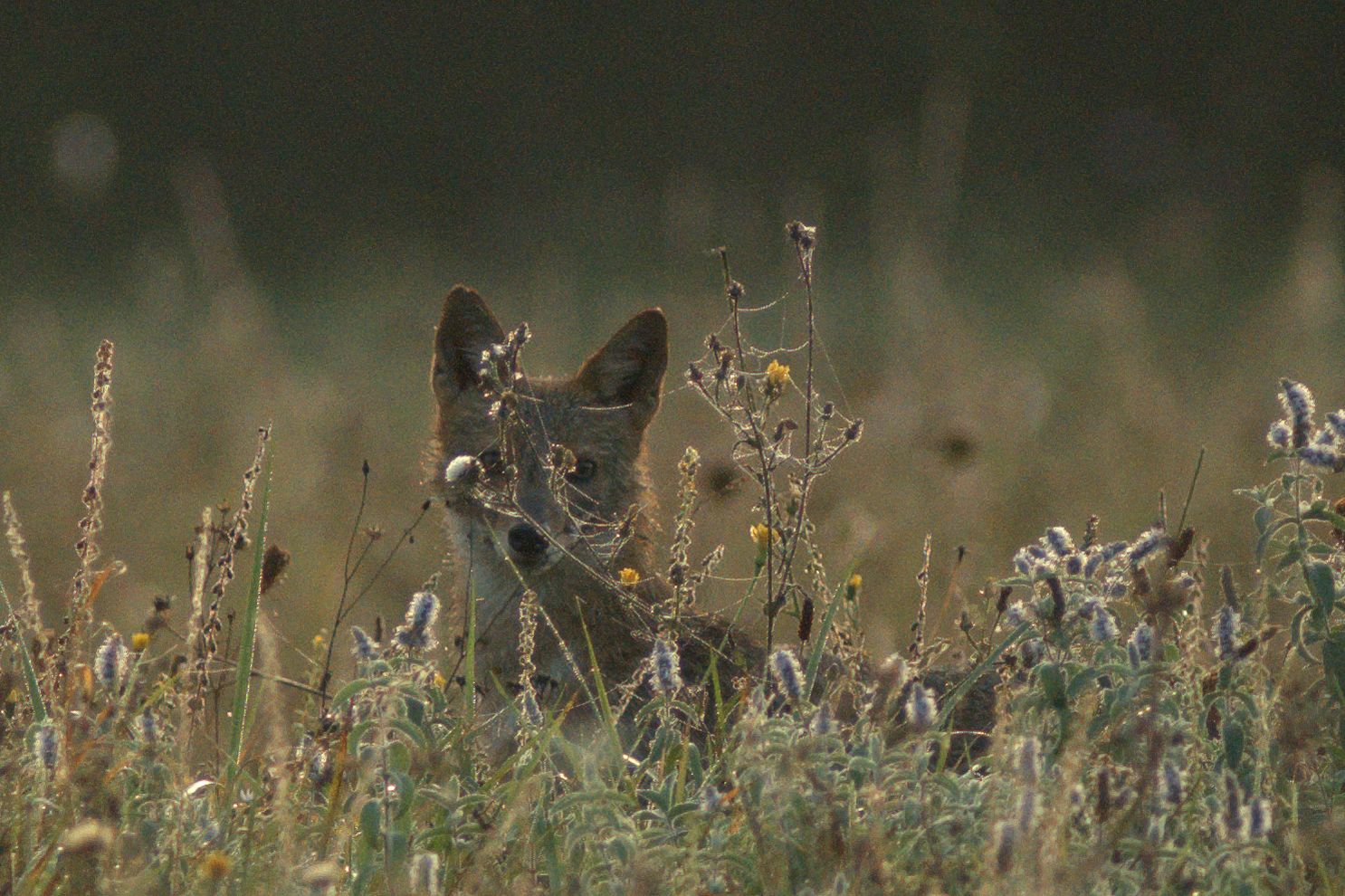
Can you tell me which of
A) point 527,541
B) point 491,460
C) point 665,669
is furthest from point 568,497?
point 665,669

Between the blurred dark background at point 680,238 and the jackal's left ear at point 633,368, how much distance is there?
2.61 feet

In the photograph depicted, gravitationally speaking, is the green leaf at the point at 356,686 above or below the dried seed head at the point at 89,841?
above

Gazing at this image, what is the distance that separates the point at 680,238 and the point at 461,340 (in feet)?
29.4

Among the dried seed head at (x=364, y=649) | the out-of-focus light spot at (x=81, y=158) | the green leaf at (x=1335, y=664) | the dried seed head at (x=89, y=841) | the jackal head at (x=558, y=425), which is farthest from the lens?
the out-of-focus light spot at (x=81, y=158)

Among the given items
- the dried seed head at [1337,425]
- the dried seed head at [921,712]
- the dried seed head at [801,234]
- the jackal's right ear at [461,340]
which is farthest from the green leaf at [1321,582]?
the jackal's right ear at [461,340]

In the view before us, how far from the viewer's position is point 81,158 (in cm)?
1941

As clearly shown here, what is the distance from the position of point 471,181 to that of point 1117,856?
63.8 ft

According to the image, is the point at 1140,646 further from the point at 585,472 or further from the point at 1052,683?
the point at 585,472

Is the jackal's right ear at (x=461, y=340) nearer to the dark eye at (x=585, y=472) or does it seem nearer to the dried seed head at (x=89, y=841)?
the dark eye at (x=585, y=472)

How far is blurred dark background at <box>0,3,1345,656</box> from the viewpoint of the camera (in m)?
8.79

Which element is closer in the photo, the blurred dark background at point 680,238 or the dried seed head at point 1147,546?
the dried seed head at point 1147,546

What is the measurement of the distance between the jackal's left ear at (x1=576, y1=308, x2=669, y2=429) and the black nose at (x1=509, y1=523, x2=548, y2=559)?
0.90 m

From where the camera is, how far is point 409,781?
2.71 meters

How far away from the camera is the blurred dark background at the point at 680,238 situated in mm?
8789
